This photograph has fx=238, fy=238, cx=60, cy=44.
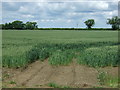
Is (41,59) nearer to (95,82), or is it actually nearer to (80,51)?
(80,51)

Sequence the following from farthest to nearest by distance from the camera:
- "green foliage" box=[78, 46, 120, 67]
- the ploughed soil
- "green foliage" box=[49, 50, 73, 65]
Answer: "green foliage" box=[49, 50, 73, 65], "green foliage" box=[78, 46, 120, 67], the ploughed soil

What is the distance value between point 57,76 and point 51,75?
231mm

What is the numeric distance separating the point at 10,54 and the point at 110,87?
4.54m

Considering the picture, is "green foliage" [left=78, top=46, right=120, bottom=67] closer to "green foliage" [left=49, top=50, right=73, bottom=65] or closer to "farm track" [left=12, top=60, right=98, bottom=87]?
"farm track" [left=12, top=60, right=98, bottom=87]

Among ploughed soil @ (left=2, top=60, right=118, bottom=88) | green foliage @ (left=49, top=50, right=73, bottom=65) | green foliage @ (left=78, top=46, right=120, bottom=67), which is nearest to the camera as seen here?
ploughed soil @ (left=2, top=60, right=118, bottom=88)

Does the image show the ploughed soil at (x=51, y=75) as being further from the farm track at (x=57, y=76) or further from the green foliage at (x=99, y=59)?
the green foliage at (x=99, y=59)

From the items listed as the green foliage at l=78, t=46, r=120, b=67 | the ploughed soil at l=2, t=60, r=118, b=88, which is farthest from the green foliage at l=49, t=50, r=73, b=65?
the green foliage at l=78, t=46, r=120, b=67

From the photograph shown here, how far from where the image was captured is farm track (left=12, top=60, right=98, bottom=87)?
22.9 feet

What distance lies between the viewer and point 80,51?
385 inches

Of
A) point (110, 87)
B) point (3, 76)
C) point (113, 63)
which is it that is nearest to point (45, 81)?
point (3, 76)

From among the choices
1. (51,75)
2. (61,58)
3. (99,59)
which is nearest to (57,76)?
(51,75)

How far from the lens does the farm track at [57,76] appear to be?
275 inches

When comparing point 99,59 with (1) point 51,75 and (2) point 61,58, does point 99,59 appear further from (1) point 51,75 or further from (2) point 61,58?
(1) point 51,75

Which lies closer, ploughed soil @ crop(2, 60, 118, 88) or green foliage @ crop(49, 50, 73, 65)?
ploughed soil @ crop(2, 60, 118, 88)
